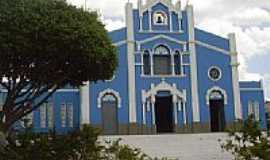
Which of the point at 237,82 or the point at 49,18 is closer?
the point at 49,18

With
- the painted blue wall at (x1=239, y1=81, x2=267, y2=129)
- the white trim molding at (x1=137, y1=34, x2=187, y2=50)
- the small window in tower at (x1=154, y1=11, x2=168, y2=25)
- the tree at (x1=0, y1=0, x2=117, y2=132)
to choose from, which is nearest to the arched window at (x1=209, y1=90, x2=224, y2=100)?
the painted blue wall at (x1=239, y1=81, x2=267, y2=129)

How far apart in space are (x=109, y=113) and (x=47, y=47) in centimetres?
2206

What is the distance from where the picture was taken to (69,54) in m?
16.9

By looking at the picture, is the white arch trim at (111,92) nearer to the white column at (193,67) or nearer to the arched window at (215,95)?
the white column at (193,67)

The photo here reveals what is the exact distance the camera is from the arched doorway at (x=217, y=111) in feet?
129

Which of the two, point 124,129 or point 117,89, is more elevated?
point 117,89

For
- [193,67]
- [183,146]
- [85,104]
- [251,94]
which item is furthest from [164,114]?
[183,146]

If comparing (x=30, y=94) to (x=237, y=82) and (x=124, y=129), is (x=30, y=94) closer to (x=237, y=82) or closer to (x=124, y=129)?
(x=124, y=129)

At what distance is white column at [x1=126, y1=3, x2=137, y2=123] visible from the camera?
37906 mm

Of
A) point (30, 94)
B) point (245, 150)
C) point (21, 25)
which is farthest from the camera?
point (30, 94)

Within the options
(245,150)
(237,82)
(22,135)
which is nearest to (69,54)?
(22,135)

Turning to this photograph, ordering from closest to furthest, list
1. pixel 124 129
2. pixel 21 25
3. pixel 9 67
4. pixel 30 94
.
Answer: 1. pixel 21 25
2. pixel 9 67
3. pixel 30 94
4. pixel 124 129

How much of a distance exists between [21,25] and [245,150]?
7942 millimetres

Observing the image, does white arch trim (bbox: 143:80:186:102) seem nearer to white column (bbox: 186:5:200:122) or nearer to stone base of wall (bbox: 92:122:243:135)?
white column (bbox: 186:5:200:122)
